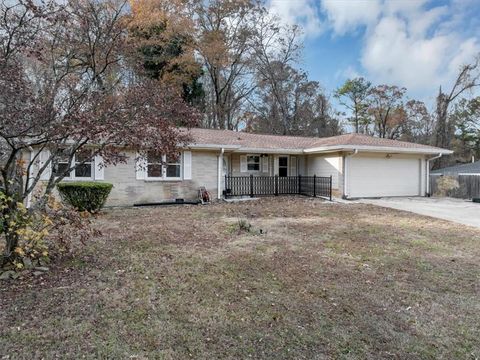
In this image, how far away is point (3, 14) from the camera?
4.65 m

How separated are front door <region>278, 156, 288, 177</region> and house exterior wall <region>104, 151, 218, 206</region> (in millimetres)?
4502

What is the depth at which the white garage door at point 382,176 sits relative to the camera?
14.9 metres

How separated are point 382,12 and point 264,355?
14257 mm

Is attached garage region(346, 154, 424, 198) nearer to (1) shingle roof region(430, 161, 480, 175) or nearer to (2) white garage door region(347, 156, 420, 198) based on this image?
(2) white garage door region(347, 156, 420, 198)

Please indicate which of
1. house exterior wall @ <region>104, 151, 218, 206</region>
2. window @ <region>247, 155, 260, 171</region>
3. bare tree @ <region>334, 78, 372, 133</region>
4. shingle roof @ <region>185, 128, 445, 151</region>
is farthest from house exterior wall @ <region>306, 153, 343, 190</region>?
bare tree @ <region>334, 78, 372, 133</region>

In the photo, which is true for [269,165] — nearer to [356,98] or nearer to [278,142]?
[278,142]

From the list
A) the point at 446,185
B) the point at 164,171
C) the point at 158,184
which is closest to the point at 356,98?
the point at 446,185

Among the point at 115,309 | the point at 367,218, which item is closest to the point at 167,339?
the point at 115,309

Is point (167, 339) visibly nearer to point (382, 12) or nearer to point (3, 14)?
point (3, 14)

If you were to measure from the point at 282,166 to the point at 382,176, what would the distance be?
488 centimetres

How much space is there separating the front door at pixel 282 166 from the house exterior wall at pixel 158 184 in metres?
4.50

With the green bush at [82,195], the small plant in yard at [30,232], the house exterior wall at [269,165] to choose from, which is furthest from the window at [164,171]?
the small plant in yard at [30,232]

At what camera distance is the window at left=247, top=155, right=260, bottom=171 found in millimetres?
16270

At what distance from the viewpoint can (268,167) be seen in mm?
16688
